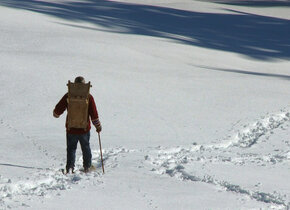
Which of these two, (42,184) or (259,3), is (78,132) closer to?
(42,184)

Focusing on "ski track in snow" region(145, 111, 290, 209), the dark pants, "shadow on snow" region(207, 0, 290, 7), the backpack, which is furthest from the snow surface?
"shadow on snow" region(207, 0, 290, 7)

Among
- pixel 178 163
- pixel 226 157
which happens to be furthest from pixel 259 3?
pixel 178 163

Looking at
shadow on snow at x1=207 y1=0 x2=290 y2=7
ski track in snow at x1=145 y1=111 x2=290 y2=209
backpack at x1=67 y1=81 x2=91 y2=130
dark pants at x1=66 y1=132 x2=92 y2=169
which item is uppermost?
shadow on snow at x1=207 y1=0 x2=290 y2=7

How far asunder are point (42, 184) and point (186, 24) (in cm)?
1977

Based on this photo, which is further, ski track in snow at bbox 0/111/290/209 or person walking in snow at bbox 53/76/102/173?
person walking in snow at bbox 53/76/102/173

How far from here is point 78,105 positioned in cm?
737

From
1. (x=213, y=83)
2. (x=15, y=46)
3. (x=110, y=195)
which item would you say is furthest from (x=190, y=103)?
(x=15, y=46)

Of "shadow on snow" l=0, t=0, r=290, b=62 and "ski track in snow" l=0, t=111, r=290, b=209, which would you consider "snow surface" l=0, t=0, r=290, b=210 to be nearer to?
"ski track in snow" l=0, t=111, r=290, b=209

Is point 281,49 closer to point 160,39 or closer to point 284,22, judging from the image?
point 160,39

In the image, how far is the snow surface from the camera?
6691 millimetres

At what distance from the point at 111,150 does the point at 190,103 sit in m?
3.32

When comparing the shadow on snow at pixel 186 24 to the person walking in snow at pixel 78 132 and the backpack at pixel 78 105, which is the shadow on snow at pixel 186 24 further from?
the backpack at pixel 78 105

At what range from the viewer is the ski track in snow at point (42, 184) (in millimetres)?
6305

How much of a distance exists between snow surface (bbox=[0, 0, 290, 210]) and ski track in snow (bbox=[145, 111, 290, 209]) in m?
0.02
